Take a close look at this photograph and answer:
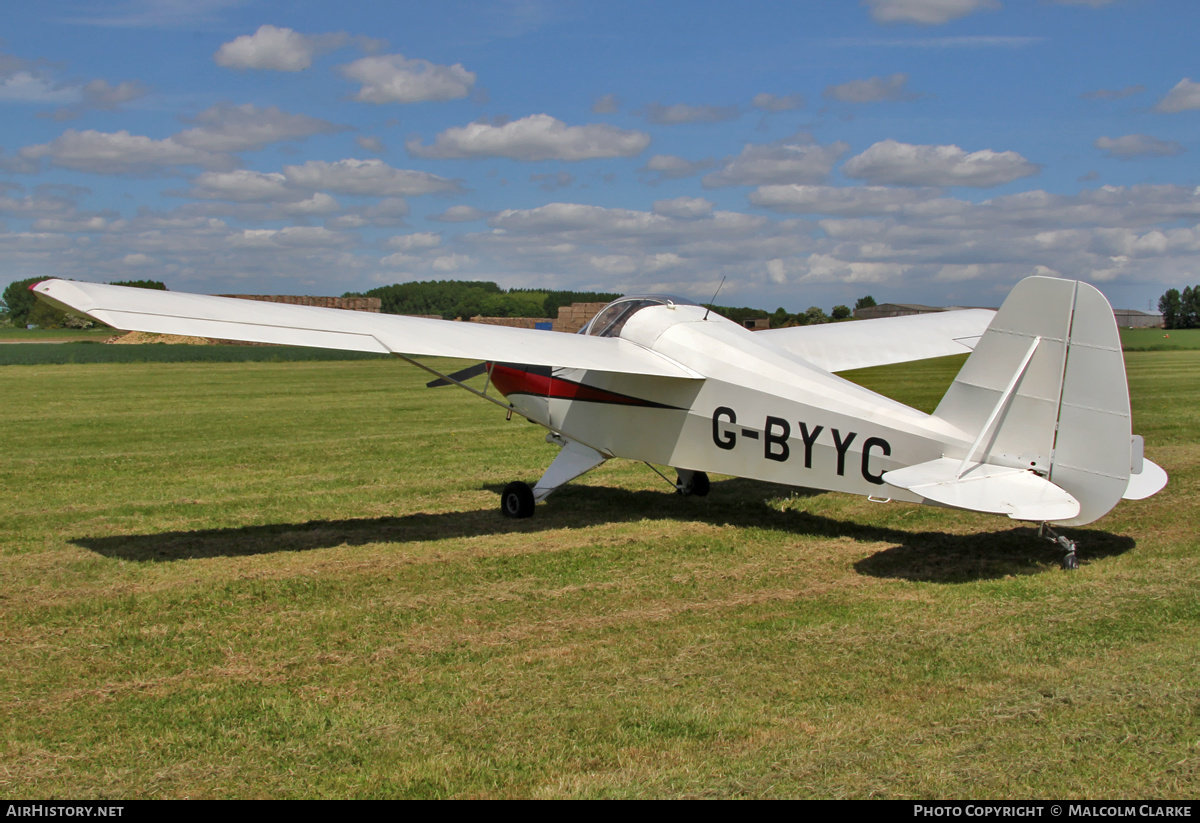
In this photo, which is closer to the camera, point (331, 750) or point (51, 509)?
point (331, 750)

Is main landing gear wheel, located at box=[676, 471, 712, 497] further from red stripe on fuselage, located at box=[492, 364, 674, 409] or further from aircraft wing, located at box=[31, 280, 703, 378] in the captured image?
aircraft wing, located at box=[31, 280, 703, 378]

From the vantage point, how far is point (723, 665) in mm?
4848

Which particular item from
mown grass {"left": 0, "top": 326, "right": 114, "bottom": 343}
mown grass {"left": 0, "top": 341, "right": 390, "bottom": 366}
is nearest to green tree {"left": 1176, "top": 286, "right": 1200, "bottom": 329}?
mown grass {"left": 0, "top": 341, "right": 390, "bottom": 366}

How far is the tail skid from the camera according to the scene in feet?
18.6

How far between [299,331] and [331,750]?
14.2ft

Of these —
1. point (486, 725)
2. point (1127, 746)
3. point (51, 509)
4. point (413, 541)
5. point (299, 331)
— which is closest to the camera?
point (1127, 746)

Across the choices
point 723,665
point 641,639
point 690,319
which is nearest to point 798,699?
point 723,665

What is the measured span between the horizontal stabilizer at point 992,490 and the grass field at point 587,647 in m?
0.56

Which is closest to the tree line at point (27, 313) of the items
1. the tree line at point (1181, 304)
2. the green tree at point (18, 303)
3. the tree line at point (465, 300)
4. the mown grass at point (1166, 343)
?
the green tree at point (18, 303)

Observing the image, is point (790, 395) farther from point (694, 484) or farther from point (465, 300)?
point (465, 300)

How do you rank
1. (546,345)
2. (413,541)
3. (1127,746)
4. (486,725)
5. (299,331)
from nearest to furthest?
(1127,746) < (486,725) < (299,331) < (413,541) < (546,345)

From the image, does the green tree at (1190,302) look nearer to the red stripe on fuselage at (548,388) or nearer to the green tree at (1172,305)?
the green tree at (1172,305)

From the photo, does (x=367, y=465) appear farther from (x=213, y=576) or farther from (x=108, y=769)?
(x=108, y=769)

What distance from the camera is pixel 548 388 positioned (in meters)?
9.67
